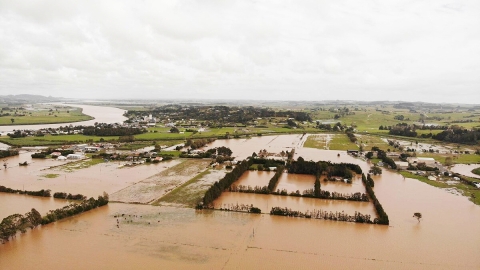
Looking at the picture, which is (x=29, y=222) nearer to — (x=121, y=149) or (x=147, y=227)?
(x=147, y=227)

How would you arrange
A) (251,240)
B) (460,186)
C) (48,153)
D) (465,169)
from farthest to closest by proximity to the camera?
(48,153), (465,169), (460,186), (251,240)

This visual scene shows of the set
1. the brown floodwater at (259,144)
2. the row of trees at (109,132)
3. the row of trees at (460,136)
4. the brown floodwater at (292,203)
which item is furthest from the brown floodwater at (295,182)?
the row of trees at (460,136)

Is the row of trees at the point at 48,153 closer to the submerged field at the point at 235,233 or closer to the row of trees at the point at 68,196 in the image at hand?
the submerged field at the point at 235,233

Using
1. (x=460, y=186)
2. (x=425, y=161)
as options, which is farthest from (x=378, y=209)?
(x=425, y=161)

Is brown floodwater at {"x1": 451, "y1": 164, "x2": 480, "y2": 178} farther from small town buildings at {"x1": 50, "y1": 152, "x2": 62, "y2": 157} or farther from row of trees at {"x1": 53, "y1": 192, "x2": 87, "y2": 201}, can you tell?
small town buildings at {"x1": 50, "y1": 152, "x2": 62, "y2": 157}

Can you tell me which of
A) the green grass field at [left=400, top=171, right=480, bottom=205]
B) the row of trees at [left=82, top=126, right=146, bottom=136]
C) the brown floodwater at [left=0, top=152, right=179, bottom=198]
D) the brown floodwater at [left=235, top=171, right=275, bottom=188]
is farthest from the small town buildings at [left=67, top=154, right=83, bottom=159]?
the green grass field at [left=400, top=171, right=480, bottom=205]

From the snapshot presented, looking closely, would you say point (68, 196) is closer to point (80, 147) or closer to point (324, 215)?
point (324, 215)
